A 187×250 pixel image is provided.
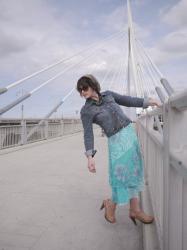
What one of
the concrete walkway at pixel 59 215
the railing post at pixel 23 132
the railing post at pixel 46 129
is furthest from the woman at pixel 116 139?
the railing post at pixel 46 129

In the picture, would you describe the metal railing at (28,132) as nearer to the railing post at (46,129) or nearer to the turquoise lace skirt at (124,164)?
the railing post at (46,129)

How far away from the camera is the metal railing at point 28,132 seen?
11883 millimetres

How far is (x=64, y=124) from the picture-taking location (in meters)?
20.8

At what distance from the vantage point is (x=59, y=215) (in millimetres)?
4023

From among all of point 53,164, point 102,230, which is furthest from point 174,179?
point 53,164

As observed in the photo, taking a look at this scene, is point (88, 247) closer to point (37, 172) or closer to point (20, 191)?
point (20, 191)

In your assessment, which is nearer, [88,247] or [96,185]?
[88,247]

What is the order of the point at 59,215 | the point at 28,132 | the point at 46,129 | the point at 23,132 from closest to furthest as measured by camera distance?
the point at 59,215 → the point at 23,132 → the point at 28,132 → the point at 46,129

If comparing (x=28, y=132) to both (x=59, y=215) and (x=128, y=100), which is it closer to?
(x=59, y=215)

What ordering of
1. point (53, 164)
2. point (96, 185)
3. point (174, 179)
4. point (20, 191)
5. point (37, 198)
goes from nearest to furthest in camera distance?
point (174, 179)
point (37, 198)
point (20, 191)
point (96, 185)
point (53, 164)

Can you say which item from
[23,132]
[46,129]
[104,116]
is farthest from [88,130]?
[46,129]

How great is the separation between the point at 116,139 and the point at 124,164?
0.77ft

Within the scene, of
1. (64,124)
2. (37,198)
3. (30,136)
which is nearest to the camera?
(37,198)

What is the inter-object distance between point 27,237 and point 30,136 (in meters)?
11.1
